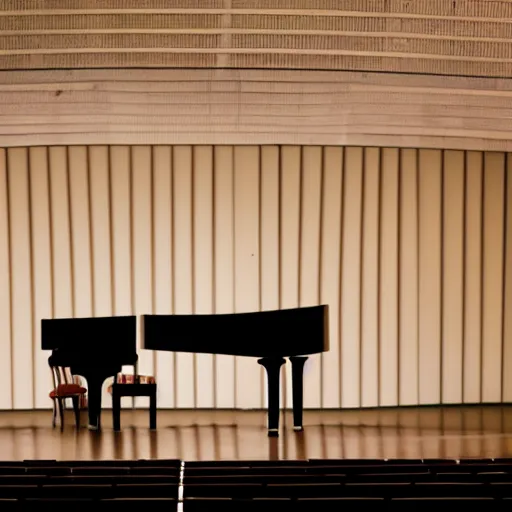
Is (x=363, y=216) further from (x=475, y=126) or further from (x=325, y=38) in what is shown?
(x=325, y=38)

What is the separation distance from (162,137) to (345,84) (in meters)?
1.99

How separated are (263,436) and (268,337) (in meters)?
1.01

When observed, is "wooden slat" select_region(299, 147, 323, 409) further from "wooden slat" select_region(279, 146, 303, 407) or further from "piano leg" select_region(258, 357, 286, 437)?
"piano leg" select_region(258, 357, 286, 437)

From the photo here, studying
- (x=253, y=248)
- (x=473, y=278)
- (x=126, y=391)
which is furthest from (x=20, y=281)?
(x=473, y=278)

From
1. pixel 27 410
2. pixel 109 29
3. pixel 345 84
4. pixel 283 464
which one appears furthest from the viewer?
pixel 27 410

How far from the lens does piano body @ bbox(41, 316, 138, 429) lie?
877 cm

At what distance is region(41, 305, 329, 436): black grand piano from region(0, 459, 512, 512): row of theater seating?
2.76 meters

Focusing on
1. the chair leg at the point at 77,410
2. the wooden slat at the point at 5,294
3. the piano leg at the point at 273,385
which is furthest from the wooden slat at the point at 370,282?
the wooden slat at the point at 5,294

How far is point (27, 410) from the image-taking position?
10.6 metres

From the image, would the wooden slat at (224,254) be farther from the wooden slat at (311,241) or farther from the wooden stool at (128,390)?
the wooden stool at (128,390)

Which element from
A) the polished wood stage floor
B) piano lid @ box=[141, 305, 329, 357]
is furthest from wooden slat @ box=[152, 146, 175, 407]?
piano lid @ box=[141, 305, 329, 357]

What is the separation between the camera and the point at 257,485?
180 inches

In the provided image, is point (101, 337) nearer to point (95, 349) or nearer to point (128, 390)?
point (95, 349)

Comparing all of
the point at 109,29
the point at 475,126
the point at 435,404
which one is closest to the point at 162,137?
the point at 109,29
